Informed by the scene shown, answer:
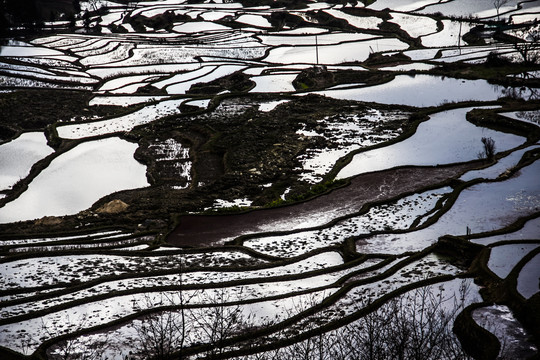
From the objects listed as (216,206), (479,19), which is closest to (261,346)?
(216,206)

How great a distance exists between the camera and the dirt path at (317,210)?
622 inches

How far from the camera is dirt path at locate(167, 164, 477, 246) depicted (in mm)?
15797

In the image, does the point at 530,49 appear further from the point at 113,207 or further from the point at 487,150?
the point at 113,207

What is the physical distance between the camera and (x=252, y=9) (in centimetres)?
6588

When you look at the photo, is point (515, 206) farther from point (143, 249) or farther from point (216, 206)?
point (143, 249)

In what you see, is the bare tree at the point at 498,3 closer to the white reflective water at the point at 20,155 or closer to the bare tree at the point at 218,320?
the white reflective water at the point at 20,155

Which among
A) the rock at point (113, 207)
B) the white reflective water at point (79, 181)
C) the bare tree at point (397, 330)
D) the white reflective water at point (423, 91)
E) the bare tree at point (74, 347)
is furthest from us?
the white reflective water at point (423, 91)

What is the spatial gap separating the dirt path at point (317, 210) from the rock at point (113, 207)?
2.21 metres

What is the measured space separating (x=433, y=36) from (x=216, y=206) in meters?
34.5

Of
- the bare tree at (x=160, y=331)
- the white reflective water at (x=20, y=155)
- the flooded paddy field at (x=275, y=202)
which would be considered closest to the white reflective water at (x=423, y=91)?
the flooded paddy field at (x=275, y=202)

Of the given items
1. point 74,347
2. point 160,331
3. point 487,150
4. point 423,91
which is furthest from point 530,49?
point 74,347

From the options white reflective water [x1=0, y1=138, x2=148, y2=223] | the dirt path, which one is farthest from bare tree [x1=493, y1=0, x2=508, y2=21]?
white reflective water [x1=0, y1=138, x2=148, y2=223]

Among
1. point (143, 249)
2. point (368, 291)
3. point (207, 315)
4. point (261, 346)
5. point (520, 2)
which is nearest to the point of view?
point (261, 346)

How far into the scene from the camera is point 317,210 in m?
17.1
